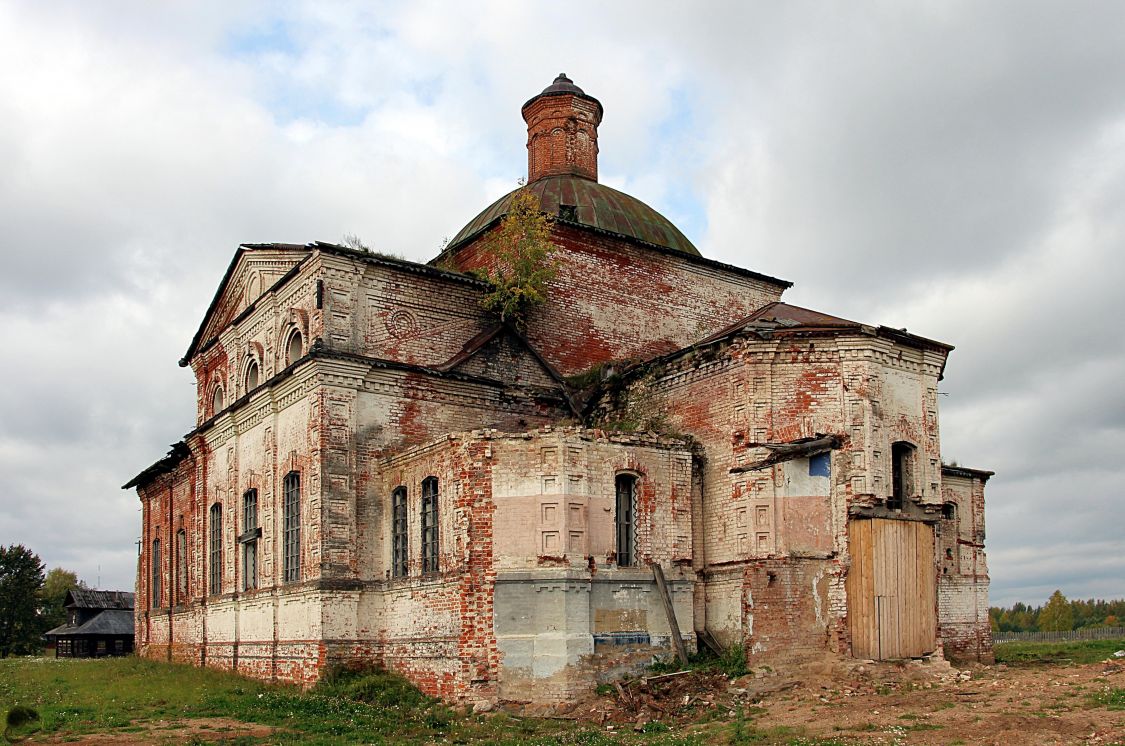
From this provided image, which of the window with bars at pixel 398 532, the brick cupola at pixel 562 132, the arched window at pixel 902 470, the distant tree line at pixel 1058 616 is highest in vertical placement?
the brick cupola at pixel 562 132

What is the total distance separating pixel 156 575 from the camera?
30516mm

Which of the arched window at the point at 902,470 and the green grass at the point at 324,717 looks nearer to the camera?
the green grass at the point at 324,717

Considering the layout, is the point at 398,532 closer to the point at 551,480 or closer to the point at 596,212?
the point at 551,480

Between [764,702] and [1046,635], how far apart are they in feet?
102

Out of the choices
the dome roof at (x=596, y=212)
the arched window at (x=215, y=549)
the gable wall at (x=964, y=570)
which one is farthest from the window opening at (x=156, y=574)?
the gable wall at (x=964, y=570)

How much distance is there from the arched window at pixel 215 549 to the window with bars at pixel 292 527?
4151mm

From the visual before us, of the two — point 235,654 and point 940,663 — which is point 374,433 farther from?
point 940,663

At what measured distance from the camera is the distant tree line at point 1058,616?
6225 cm

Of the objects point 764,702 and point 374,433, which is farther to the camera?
point 374,433

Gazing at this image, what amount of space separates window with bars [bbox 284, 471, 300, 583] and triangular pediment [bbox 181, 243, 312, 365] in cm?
439

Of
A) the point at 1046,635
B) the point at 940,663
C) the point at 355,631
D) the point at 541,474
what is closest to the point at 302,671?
the point at 355,631

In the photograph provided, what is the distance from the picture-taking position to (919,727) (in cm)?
1257

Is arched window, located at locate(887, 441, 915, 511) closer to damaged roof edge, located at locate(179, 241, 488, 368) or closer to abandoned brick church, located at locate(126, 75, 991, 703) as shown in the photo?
abandoned brick church, located at locate(126, 75, 991, 703)

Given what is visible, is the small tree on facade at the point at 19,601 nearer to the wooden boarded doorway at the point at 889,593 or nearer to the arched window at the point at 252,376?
the arched window at the point at 252,376
